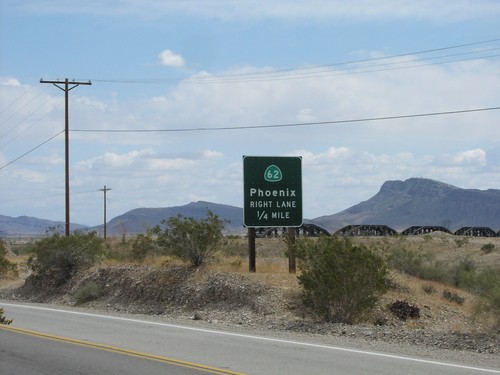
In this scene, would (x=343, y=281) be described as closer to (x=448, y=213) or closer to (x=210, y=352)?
(x=210, y=352)

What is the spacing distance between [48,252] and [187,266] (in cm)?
855

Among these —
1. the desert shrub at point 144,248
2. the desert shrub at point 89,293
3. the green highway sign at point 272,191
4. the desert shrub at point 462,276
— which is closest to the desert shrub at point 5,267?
the desert shrub at point 144,248

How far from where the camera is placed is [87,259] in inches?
1276

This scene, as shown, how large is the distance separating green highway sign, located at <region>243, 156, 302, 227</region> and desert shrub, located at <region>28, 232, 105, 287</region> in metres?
9.82

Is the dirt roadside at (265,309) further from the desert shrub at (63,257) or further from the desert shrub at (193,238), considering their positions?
the desert shrub at (63,257)

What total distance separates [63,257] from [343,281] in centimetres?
1612

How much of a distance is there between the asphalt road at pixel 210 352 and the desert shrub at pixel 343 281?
3.69 meters

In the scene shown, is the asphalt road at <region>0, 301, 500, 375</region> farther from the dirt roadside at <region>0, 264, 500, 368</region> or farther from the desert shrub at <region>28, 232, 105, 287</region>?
the desert shrub at <region>28, 232, 105, 287</region>

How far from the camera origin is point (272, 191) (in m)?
26.2

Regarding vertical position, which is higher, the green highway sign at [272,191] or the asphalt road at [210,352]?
the green highway sign at [272,191]

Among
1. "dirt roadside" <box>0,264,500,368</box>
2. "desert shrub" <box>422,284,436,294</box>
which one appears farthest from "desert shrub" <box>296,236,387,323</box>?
"desert shrub" <box>422,284,436,294</box>

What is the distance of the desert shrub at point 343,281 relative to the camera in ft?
65.6

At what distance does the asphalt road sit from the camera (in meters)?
12.3

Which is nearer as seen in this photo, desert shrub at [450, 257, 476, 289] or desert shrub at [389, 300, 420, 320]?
desert shrub at [389, 300, 420, 320]
